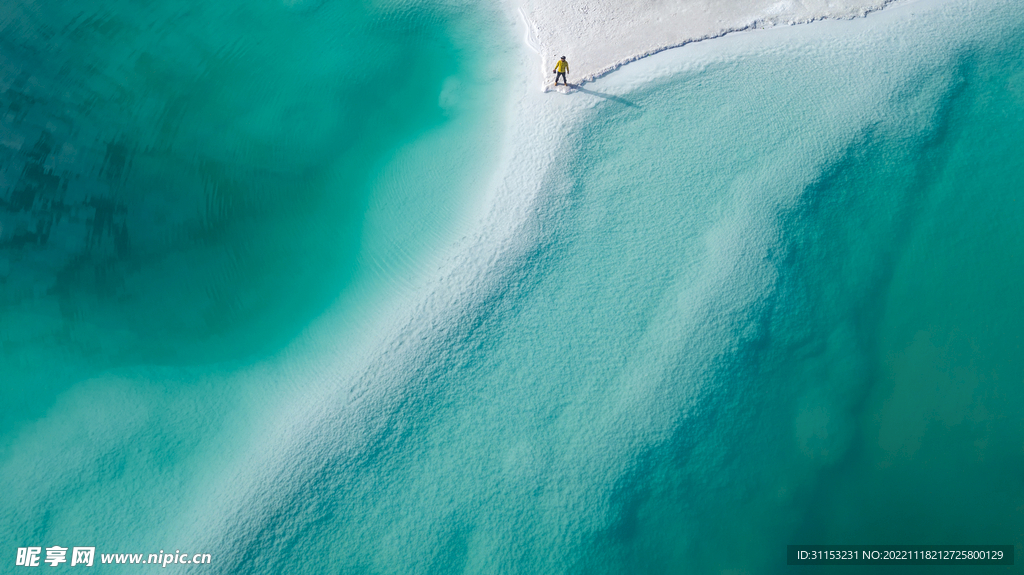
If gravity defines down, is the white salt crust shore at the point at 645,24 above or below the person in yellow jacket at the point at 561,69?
above

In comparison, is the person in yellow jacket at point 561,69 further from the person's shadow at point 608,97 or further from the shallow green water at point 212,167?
the shallow green water at point 212,167

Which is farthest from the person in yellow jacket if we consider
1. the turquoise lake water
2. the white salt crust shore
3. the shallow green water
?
the shallow green water

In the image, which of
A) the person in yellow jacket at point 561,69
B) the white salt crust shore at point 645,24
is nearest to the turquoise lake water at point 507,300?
the white salt crust shore at point 645,24

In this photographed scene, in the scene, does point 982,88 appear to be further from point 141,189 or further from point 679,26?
point 141,189

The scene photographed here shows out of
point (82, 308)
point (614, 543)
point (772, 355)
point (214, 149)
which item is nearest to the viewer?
point (614, 543)

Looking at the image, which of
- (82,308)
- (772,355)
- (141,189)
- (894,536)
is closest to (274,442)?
(82,308)

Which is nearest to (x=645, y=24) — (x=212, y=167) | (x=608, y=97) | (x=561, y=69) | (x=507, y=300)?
(x=608, y=97)

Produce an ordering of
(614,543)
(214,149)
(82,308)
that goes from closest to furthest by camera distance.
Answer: (614,543) → (82,308) → (214,149)

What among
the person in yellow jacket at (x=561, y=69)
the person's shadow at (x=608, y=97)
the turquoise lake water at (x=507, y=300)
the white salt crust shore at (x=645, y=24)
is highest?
→ the white salt crust shore at (x=645, y=24)
